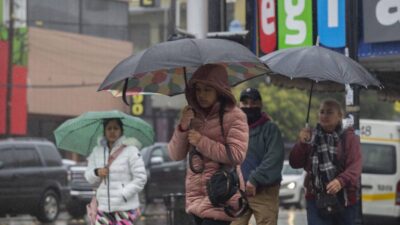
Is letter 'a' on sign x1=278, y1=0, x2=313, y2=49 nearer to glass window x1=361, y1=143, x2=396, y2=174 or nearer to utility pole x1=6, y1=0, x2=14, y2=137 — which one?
glass window x1=361, y1=143, x2=396, y2=174

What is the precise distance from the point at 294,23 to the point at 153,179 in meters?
13.6

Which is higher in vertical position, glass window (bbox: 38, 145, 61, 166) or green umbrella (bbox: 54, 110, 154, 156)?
green umbrella (bbox: 54, 110, 154, 156)

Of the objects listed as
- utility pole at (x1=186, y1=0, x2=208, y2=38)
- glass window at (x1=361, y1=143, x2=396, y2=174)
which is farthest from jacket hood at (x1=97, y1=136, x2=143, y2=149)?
glass window at (x1=361, y1=143, x2=396, y2=174)

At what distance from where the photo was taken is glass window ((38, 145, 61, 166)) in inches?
799

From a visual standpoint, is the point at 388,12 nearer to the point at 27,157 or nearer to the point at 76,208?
the point at 27,157

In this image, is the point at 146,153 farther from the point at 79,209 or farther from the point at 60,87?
the point at 60,87

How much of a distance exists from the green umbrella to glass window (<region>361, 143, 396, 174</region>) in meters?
8.29

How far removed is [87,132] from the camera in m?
8.89

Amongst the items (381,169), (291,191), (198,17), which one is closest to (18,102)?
(291,191)

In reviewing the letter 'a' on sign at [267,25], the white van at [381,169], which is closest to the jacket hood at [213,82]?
the letter 'a' on sign at [267,25]

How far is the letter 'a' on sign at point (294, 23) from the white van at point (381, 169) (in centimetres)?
618

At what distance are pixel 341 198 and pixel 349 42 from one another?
2.00 m

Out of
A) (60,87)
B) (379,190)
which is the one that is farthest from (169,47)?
(60,87)

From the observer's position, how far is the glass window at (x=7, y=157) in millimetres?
18938
